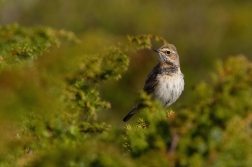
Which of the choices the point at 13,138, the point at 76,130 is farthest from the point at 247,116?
the point at 13,138

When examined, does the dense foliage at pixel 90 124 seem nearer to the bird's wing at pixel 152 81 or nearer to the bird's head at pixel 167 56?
the bird's wing at pixel 152 81

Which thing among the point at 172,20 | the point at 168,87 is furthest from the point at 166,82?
the point at 172,20

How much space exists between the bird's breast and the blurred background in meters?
13.6

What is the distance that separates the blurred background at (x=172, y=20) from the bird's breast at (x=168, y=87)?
1355 cm

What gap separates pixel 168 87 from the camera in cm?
874

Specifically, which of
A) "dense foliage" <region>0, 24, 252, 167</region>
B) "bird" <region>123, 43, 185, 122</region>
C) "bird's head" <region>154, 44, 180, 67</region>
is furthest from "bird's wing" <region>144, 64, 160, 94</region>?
"dense foliage" <region>0, 24, 252, 167</region>

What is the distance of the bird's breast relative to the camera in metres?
8.72

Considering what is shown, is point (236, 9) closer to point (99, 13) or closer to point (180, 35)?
point (180, 35)

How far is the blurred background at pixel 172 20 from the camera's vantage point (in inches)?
1106

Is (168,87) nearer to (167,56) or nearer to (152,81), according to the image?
(152,81)

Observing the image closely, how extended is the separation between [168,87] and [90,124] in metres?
5.03

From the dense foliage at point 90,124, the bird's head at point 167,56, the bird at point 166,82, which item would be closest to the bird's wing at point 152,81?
the bird at point 166,82

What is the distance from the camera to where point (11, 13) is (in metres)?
27.1

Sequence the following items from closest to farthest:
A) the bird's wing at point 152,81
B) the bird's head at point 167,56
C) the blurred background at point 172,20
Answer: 1. the bird's wing at point 152,81
2. the bird's head at point 167,56
3. the blurred background at point 172,20
